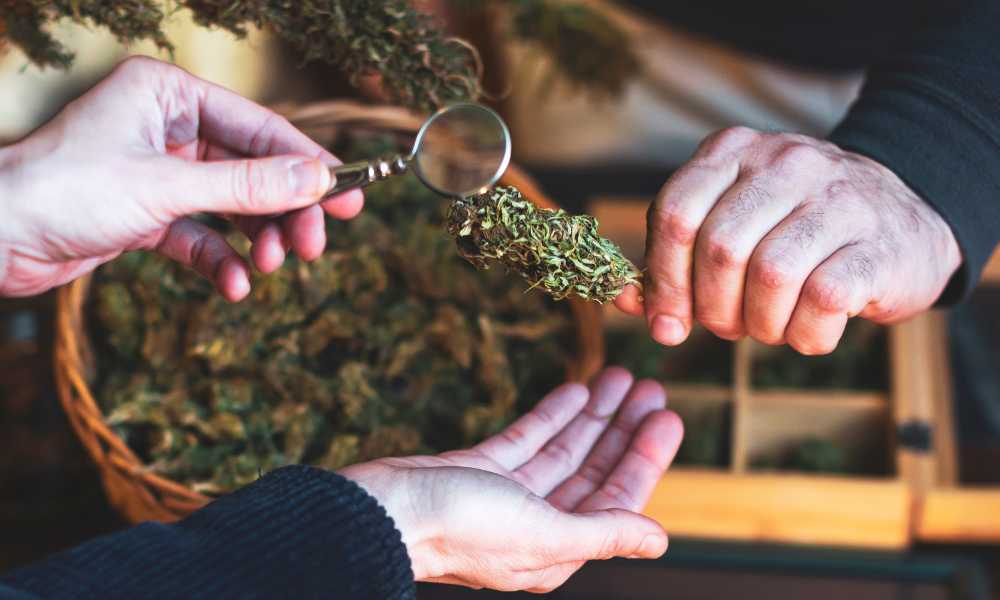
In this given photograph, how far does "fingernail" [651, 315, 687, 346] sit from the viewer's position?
109 cm

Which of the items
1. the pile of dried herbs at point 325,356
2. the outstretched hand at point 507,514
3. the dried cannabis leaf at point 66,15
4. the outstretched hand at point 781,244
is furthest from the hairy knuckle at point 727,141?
the dried cannabis leaf at point 66,15

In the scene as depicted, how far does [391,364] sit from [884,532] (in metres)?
0.85

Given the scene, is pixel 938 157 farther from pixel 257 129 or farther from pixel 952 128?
pixel 257 129

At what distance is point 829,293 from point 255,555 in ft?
2.08

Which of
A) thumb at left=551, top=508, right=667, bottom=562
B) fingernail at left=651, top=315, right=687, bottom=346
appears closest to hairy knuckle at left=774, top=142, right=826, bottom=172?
fingernail at left=651, top=315, right=687, bottom=346

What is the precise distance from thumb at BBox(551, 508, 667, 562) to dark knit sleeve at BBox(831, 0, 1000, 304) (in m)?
0.54

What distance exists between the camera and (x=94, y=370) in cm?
137

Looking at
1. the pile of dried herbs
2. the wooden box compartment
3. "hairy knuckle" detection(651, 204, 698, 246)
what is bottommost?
the wooden box compartment

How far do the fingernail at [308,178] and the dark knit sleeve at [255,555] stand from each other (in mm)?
287

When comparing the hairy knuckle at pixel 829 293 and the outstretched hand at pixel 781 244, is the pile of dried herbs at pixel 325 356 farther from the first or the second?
the hairy knuckle at pixel 829 293


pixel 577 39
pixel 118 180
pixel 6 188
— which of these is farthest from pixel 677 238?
pixel 577 39

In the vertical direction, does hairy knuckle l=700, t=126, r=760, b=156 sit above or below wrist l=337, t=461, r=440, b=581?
above

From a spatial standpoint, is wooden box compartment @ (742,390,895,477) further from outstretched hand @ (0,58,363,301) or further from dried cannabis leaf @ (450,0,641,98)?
outstretched hand @ (0,58,363,301)

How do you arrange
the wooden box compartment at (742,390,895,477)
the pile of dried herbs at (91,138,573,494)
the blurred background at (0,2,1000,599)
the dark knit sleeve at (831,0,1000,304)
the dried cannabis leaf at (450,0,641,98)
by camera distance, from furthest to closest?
the dried cannabis leaf at (450,0,641,98) → the wooden box compartment at (742,390,895,477) → the blurred background at (0,2,1000,599) → the pile of dried herbs at (91,138,573,494) → the dark knit sleeve at (831,0,1000,304)
